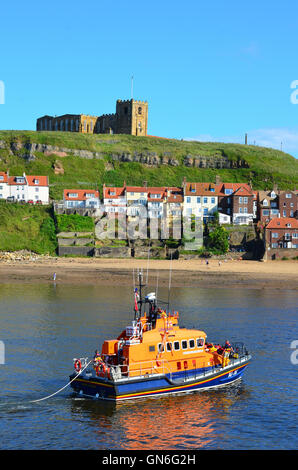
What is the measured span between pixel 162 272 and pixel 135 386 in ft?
146

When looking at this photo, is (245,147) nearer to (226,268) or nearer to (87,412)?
(226,268)

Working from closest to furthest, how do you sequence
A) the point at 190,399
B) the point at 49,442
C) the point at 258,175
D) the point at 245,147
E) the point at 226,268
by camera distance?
the point at 49,442 < the point at 190,399 < the point at 226,268 < the point at 258,175 < the point at 245,147

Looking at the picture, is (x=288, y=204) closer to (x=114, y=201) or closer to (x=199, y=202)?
(x=199, y=202)

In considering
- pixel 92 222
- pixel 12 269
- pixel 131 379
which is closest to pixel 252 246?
pixel 92 222

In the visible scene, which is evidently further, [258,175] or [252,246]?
[258,175]

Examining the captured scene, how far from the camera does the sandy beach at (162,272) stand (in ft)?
211

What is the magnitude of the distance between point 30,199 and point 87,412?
8386cm

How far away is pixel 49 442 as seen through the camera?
22172 millimetres

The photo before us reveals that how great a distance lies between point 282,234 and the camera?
8919cm

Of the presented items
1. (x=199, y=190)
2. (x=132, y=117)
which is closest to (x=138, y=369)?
(x=199, y=190)

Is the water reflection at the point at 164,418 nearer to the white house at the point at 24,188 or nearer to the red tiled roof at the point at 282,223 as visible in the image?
the red tiled roof at the point at 282,223

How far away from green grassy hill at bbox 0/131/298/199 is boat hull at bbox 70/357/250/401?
8680 centimetres

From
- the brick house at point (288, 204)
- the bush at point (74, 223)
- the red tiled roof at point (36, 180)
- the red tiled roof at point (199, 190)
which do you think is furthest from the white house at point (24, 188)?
the brick house at point (288, 204)

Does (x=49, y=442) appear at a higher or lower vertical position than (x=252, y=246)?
lower
